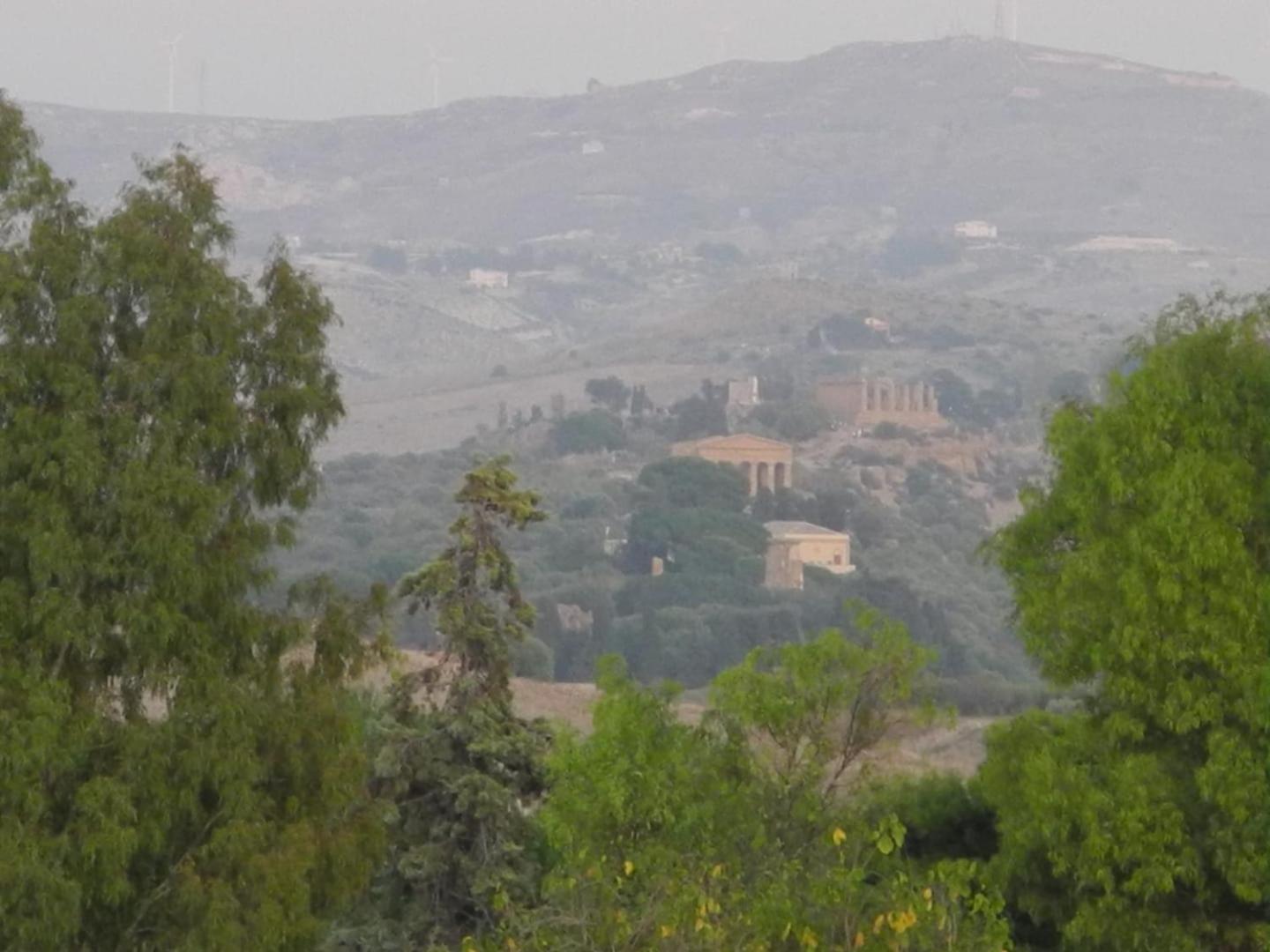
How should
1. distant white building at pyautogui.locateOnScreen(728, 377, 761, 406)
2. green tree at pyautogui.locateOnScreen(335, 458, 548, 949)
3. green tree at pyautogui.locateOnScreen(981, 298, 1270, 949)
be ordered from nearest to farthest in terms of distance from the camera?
1. green tree at pyautogui.locateOnScreen(981, 298, 1270, 949)
2. green tree at pyautogui.locateOnScreen(335, 458, 548, 949)
3. distant white building at pyautogui.locateOnScreen(728, 377, 761, 406)

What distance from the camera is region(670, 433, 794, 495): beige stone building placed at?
80.3 metres

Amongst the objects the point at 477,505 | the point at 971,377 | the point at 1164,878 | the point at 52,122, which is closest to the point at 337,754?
the point at 477,505

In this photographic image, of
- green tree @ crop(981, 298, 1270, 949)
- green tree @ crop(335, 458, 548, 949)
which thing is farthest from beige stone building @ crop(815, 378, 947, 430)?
green tree @ crop(981, 298, 1270, 949)

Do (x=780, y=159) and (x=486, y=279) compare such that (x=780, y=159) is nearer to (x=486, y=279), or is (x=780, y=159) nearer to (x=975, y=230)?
(x=975, y=230)

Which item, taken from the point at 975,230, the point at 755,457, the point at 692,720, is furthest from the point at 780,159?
the point at 692,720

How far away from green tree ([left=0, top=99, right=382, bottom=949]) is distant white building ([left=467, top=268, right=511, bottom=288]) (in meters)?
138

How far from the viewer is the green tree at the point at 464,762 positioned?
44.9ft

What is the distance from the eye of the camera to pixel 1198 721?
1202 cm

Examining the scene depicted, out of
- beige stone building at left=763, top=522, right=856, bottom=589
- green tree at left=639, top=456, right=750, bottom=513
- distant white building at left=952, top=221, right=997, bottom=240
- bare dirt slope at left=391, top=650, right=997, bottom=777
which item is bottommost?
beige stone building at left=763, top=522, right=856, bottom=589

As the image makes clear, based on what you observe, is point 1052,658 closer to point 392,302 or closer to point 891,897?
point 891,897

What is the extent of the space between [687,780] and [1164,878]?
96.3 inches

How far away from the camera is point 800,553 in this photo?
229ft

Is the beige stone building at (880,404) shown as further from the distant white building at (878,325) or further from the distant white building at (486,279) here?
the distant white building at (486,279)

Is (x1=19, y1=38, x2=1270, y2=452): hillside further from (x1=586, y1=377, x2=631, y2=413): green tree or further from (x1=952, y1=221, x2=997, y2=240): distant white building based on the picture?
(x1=586, y1=377, x2=631, y2=413): green tree
